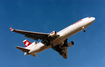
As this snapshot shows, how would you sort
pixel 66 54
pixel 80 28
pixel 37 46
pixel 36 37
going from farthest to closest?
pixel 66 54, pixel 37 46, pixel 36 37, pixel 80 28

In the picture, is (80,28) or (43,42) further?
(43,42)

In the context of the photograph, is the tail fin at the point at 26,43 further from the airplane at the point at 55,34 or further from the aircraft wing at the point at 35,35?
the aircraft wing at the point at 35,35

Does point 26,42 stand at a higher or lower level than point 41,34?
higher

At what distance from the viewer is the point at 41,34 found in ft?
142

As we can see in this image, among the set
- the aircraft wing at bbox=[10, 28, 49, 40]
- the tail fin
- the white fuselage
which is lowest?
the white fuselage

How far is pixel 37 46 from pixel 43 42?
378 centimetres

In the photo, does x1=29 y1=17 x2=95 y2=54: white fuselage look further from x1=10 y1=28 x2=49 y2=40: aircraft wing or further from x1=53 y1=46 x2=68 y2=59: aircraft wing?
x1=53 y1=46 x2=68 y2=59: aircraft wing

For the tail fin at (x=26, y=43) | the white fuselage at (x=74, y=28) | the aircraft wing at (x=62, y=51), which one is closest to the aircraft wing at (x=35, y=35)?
the white fuselage at (x=74, y=28)

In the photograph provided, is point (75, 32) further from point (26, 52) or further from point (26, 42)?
point (26, 42)

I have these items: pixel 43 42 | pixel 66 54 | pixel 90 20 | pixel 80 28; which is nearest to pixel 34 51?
pixel 43 42

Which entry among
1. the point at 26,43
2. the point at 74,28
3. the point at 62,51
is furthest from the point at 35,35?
the point at 62,51

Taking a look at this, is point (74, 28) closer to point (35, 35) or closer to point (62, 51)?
point (35, 35)

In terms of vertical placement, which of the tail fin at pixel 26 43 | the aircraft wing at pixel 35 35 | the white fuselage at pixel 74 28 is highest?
the tail fin at pixel 26 43

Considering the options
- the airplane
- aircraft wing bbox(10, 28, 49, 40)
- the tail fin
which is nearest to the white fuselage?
the airplane
